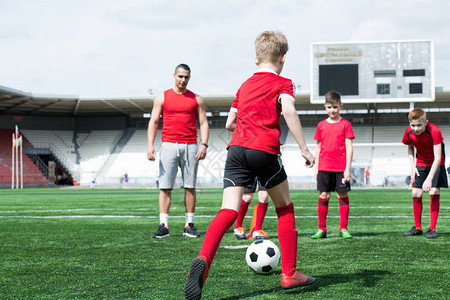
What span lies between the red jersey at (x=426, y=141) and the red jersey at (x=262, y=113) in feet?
11.1

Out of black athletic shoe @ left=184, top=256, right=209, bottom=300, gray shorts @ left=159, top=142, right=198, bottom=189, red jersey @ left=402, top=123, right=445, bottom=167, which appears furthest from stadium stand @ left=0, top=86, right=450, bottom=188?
black athletic shoe @ left=184, top=256, right=209, bottom=300

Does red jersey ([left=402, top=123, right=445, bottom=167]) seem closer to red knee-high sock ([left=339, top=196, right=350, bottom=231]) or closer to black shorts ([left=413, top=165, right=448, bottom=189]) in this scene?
black shorts ([left=413, top=165, right=448, bottom=189])

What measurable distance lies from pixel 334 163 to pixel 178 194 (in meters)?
2.11

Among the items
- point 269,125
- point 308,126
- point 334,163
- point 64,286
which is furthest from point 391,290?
point 308,126

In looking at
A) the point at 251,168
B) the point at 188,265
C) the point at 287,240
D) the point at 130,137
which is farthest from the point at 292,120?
the point at 130,137

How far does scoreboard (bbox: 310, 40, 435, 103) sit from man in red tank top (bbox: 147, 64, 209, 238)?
22.3 meters

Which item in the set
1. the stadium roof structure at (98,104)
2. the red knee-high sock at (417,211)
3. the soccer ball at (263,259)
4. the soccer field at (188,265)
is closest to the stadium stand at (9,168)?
the stadium roof structure at (98,104)

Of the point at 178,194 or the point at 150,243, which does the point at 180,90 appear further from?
the point at 150,243

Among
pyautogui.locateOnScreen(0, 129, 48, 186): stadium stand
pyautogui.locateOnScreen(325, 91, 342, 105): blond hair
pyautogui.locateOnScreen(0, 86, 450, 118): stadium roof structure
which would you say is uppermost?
pyautogui.locateOnScreen(0, 86, 450, 118): stadium roof structure

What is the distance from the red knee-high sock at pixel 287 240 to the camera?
3366 millimetres

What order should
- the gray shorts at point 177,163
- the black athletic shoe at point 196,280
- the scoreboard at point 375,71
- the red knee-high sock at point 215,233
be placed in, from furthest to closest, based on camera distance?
the scoreboard at point 375,71 < the gray shorts at point 177,163 < the red knee-high sock at point 215,233 < the black athletic shoe at point 196,280

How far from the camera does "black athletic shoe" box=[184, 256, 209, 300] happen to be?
2797 millimetres

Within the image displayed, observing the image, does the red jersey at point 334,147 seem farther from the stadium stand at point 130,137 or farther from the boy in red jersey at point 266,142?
the stadium stand at point 130,137

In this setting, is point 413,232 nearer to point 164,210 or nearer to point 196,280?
point 164,210
